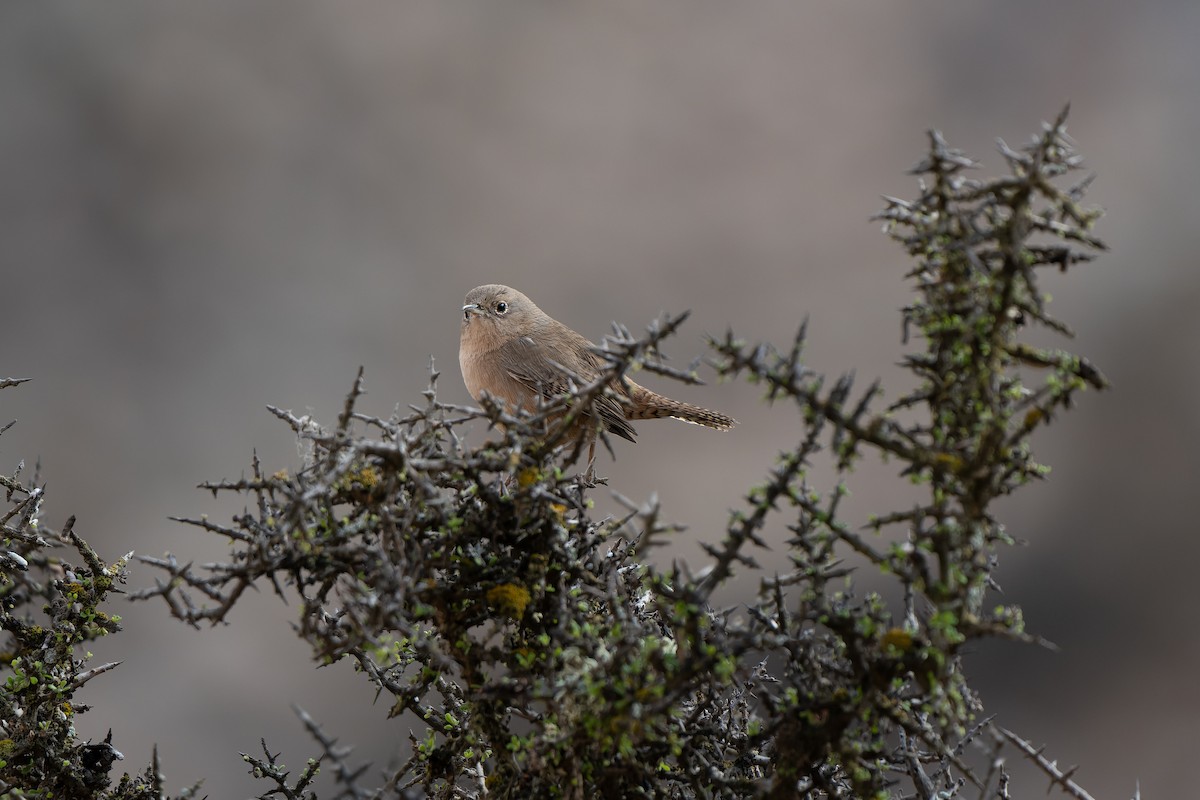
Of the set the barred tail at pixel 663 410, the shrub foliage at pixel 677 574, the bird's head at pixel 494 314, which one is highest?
the bird's head at pixel 494 314

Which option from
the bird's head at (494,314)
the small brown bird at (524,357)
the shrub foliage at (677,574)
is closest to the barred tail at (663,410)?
the small brown bird at (524,357)

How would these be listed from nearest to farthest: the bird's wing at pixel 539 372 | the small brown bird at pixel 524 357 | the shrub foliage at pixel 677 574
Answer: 1. the shrub foliage at pixel 677 574
2. the bird's wing at pixel 539 372
3. the small brown bird at pixel 524 357

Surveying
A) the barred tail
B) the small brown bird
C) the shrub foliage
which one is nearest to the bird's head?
the small brown bird

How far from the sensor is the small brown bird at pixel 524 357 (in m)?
3.34

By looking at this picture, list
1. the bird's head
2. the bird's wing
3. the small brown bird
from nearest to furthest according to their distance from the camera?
the bird's wing, the small brown bird, the bird's head

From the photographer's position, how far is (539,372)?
341 cm

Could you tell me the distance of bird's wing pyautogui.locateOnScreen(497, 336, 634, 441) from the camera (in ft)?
10.5

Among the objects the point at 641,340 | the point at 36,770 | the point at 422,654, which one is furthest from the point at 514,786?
the point at 36,770

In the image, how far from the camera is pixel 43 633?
154cm

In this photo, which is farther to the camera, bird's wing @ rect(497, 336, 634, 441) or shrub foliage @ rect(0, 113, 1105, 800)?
bird's wing @ rect(497, 336, 634, 441)

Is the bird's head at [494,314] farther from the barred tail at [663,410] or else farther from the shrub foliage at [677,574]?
the shrub foliage at [677,574]

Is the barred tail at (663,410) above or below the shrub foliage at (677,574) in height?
above

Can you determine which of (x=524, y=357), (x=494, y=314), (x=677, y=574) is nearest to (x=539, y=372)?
(x=524, y=357)

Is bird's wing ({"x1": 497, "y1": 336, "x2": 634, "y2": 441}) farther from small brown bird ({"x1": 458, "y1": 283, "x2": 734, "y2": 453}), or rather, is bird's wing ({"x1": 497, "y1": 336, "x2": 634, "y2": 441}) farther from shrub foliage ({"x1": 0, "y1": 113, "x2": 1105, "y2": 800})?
shrub foliage ({"x1": 0, "y1": 113, "x2": 1105, "y2": 800})
